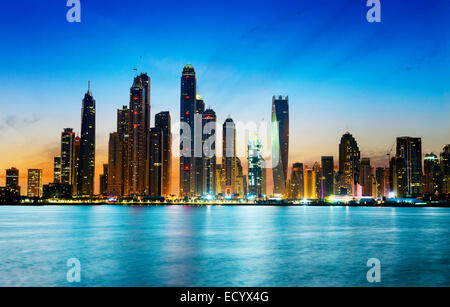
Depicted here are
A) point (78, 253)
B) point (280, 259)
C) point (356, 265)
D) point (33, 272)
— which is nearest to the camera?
point (33, 272)

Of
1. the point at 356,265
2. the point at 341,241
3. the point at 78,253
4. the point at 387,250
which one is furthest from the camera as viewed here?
the point at 341,241

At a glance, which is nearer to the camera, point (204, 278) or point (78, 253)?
point (204, 278)

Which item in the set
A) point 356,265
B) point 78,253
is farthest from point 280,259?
point 78,253

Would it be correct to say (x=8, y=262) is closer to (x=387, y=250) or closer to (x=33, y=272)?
(x=33, y=272)

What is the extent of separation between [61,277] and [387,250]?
118 ft
